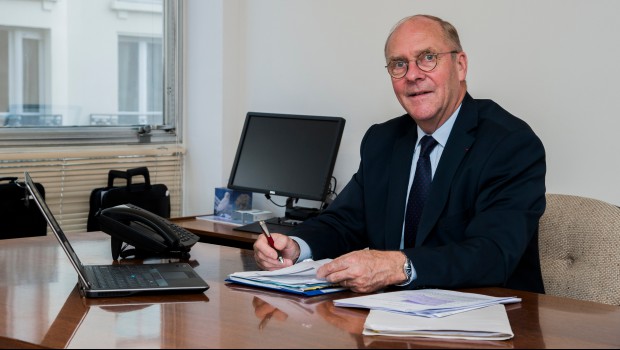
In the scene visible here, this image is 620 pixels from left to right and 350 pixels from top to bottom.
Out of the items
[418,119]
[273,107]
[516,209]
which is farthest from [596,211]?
[273,107]

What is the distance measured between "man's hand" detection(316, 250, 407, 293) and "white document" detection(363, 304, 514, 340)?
24cm

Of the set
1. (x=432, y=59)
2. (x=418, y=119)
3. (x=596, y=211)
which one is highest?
(x=432, y=59)

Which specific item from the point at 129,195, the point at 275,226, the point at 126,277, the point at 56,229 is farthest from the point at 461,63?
the point at 129,195

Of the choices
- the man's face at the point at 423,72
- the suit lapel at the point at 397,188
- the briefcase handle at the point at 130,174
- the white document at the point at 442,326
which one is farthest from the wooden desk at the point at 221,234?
the white document at the point at 442,326

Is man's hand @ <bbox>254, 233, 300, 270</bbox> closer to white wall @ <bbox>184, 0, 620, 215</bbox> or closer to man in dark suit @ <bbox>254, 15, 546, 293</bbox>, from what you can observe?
man in dark suit @ <bbox>254, 15, 546, 293</bbox>

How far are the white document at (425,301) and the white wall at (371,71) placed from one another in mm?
1411

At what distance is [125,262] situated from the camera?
7.66 feet

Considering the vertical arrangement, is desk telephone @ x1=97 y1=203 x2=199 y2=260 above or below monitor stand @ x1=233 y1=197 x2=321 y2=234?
above

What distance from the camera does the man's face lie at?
2441 millimetres

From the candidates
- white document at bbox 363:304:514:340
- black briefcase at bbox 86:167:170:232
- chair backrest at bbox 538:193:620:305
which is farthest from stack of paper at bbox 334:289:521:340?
black briefcase at bbox 86:167:170:232

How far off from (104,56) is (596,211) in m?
2.75

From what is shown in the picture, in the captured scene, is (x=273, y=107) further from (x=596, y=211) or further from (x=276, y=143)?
(x=596, y=211)

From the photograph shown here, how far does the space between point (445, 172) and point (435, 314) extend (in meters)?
0.76

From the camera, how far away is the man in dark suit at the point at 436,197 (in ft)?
6.49
